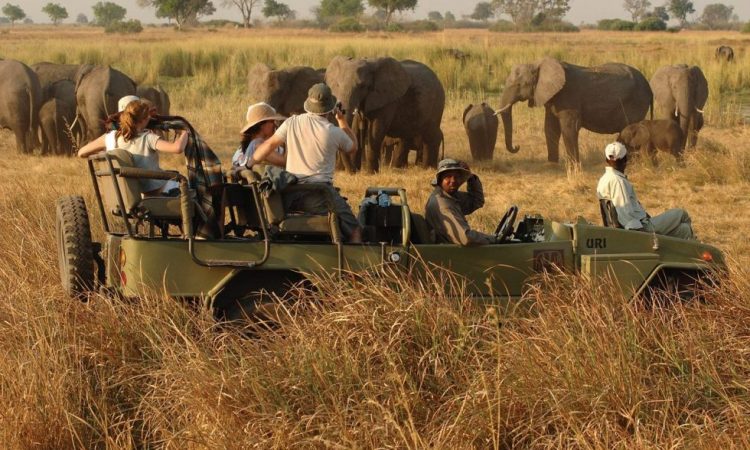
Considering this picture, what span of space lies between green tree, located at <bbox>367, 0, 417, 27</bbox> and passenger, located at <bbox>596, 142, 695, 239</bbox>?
74304 mm

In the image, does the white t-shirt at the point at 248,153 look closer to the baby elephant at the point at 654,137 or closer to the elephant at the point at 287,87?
the baby elephant at the point at 654,137

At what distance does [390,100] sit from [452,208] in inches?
399

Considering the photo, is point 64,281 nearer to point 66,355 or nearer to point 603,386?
point 66,355

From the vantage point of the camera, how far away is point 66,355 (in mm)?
6051

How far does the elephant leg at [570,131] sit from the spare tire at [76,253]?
471 inches

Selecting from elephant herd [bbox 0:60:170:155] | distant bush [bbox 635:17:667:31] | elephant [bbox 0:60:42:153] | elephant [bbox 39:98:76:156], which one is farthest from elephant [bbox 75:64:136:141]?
distant bush [bbox 635:17:667:31]

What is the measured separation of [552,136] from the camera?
1856cm

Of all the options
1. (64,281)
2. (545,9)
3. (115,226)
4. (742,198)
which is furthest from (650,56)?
(545,9)

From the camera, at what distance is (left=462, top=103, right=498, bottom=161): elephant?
59.4 ft

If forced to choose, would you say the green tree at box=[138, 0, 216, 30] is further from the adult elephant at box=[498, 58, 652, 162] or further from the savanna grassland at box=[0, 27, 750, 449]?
the savanna grassland at box=[0, 27, 750, 449]

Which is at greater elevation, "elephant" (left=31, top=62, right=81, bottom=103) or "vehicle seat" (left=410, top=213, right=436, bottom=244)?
"vehicle seat" (left=410, top=213, right=436, bottom=244)

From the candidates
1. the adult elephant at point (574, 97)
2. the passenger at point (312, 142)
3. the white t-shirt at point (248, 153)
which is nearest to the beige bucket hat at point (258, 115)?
the white t-shirt at point (248, 153)

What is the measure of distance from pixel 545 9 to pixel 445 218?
303 feet

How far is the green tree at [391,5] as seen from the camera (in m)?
82.4
